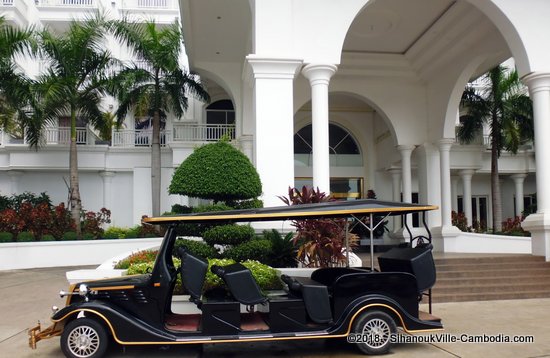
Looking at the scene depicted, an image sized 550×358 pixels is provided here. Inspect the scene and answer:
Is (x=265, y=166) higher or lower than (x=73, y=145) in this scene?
lower

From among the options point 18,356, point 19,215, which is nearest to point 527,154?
point 19,215

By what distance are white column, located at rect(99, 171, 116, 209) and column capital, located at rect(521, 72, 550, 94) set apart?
16.8m

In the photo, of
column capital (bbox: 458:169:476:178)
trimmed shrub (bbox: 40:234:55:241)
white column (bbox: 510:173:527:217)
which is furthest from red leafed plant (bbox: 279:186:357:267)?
white column (bbox: 510:173:527:217)

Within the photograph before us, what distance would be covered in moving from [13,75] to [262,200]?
11139mm

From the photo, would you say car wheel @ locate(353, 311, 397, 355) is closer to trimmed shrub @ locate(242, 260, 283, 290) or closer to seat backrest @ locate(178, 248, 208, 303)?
seat backrest @ locate(178, 248, 208, 303)

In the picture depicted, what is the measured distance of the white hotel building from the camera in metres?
11.2

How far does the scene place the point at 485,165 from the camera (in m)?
23.5

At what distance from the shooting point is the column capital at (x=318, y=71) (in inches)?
444

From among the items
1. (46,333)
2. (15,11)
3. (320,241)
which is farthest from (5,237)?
(15,11)

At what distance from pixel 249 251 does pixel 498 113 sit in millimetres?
15634

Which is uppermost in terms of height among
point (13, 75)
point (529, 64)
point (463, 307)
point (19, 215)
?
point (13, 75)

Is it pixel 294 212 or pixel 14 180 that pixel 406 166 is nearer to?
pixel 294 212

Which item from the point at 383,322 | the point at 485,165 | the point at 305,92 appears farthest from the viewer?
the point at 485,165

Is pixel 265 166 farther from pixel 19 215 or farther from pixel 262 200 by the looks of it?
pixel 19 215
